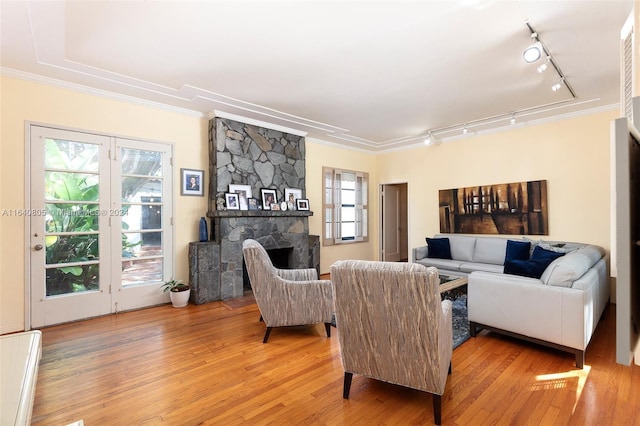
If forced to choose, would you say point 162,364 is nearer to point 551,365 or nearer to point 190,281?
point 190,281

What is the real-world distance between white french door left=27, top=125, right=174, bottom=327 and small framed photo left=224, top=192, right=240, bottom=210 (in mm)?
768

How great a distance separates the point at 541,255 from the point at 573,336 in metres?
1.48

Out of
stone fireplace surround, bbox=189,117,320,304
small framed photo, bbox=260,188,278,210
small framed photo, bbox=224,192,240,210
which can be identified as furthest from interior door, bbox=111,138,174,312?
small framed photo, bbox=260,188,278,210

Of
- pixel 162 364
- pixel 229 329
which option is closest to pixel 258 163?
pixel 229 329

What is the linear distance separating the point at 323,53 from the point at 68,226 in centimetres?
350

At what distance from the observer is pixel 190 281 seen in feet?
13.9

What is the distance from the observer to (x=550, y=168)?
460 centimetres

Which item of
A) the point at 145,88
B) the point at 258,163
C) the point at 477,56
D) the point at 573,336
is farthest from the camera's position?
the point at 258,163

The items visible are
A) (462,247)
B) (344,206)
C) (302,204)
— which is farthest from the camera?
(344,206)

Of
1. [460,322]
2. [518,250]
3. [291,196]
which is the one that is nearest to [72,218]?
[291,196]

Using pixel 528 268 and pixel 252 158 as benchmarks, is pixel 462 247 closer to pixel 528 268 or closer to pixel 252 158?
pixel 528 268

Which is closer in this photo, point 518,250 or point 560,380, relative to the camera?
point 560,380

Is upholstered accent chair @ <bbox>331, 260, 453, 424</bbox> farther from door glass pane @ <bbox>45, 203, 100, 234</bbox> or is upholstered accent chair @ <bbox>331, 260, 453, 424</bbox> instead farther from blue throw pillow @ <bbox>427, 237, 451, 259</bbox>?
blue throw pillow @ <bbox>427, 237, 451, 259</bbox>

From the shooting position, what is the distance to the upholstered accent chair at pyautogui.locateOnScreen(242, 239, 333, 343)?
2865 millimetres
